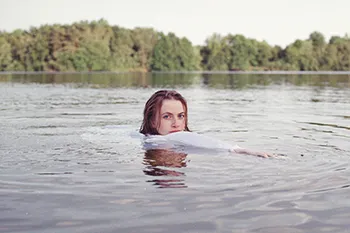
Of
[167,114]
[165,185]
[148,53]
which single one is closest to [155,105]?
[167,114]

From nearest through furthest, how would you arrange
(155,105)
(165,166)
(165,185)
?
1. (165,185)
2. (165,166)
3. (155,105)

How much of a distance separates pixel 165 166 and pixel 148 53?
121645mm

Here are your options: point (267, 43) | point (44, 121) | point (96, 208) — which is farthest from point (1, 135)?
point (267, 43)

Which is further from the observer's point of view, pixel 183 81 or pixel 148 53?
pixel 148 53

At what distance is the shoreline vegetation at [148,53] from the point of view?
109m

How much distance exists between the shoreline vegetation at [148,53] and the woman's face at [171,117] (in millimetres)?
95872

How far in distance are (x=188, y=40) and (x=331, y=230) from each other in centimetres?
13479

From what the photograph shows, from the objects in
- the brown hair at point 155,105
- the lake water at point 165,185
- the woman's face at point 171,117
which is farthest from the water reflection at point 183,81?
the woman's face at point 171,117

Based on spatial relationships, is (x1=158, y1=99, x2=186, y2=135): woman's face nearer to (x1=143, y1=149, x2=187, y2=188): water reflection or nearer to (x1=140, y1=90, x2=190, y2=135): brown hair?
(x1=140, y1=90, x2=190, y2=135): brown hair

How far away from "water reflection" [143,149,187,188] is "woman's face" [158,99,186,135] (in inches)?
24.8

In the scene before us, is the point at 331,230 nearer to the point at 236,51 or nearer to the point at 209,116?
the point at 209,116

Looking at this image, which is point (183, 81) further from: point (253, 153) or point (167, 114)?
point (253, 153)

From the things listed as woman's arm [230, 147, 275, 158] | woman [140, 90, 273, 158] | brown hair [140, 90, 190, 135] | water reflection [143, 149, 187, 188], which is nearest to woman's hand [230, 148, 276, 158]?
woman's arm [230, 147, 275, 158]

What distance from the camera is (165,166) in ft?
22.7
